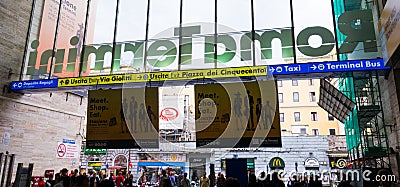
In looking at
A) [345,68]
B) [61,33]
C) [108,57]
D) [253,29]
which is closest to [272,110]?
[345,68]

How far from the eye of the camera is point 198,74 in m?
8.52

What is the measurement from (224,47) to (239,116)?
2.67 m

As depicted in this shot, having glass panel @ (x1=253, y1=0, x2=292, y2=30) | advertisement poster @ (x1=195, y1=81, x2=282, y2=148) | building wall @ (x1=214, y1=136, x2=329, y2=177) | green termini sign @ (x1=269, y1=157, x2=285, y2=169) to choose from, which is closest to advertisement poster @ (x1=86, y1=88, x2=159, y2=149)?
advertisement poster @ (x1=195, y1=81, x2=282, y2=148)

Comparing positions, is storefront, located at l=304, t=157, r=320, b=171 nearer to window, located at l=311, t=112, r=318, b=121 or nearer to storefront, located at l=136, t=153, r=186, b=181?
window, located at l=311, t=112, r=318, b=121

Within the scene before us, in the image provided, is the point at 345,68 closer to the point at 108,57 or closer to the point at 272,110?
the point at 272,110

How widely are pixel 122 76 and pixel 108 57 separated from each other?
1789mm

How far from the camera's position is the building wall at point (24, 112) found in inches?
388

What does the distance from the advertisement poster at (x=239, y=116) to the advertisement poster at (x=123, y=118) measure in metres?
1.30

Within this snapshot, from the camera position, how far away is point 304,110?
1203 inches

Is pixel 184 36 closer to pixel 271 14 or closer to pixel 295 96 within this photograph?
pixel 271 14

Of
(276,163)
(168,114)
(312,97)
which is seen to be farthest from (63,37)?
(312,97)

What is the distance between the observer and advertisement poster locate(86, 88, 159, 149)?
8086mm

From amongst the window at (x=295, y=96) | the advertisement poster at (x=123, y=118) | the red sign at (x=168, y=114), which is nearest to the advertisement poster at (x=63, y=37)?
the advertisement poster at (x=123, y=118)

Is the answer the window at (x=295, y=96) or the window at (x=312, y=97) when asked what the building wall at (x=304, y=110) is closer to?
the window at (x=312, y=97)
